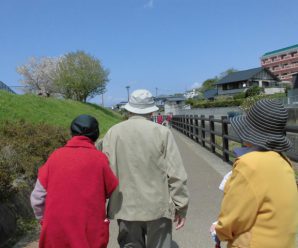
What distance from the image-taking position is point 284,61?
11588 centimetres

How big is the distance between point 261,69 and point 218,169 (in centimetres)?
8511

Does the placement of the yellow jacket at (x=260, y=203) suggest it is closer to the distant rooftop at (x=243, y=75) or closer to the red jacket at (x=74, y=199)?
the red jacket at (x=74, y=199)

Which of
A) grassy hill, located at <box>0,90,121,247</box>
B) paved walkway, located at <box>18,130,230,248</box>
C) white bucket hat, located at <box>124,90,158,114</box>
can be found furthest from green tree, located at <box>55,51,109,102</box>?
white bucket hat, located at <box>124,90,158,114</box>

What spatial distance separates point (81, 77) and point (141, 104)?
153ft

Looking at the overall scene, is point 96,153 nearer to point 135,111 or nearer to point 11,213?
point 135,111

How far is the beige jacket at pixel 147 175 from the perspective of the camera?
3381mm

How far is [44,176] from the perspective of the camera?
127 inches

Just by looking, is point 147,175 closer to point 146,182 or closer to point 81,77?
point 146,182

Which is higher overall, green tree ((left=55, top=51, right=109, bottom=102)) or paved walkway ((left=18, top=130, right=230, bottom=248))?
A: green tree ((left=55, top=51, right=109, bottom=102))

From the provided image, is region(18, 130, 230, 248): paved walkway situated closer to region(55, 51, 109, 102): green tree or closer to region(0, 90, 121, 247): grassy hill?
region(0, 90, 121, 247): grassy hill

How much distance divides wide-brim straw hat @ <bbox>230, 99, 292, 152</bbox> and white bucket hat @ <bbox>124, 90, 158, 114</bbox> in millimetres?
1333

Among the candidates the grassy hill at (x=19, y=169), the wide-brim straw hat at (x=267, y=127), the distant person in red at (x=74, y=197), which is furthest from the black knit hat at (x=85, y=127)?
the grassy hill at (x=19, y=169)

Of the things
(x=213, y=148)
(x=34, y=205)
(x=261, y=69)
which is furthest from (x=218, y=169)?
(x=261, y=69)

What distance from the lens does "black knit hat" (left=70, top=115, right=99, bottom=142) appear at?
3408 mm
